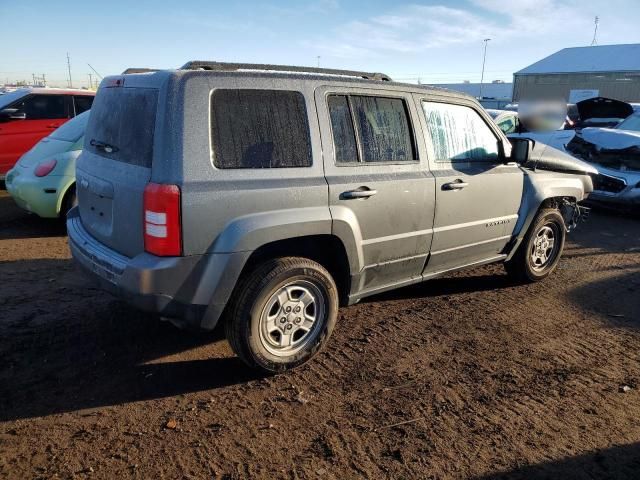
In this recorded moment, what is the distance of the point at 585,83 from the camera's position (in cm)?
4359

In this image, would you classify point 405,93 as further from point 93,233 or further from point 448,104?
point 93,233

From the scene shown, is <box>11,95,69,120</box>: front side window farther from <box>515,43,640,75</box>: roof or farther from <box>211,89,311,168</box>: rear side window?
<box>515,43,640,75</box>: roof

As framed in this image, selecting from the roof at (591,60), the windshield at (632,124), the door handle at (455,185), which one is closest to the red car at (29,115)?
the door handle at (455,185)

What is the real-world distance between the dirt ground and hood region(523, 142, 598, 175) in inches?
52.7

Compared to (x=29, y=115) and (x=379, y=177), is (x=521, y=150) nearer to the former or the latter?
(x=379, y=177)

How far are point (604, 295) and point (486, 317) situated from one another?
58.9 inches

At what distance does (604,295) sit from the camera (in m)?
5.00

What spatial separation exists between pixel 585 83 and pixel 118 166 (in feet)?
161

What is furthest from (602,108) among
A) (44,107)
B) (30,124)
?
(30,124)

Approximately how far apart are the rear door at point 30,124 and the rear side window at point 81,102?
0.12m

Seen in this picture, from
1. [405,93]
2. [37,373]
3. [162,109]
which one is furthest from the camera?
[405,93]

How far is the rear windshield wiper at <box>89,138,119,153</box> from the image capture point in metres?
3.24

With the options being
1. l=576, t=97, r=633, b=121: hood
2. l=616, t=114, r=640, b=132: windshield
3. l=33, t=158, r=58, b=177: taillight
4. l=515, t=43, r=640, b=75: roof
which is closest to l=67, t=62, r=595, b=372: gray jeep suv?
l=33, t=158, r=58, b=177: taillight

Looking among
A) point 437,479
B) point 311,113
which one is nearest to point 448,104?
point 311,113
